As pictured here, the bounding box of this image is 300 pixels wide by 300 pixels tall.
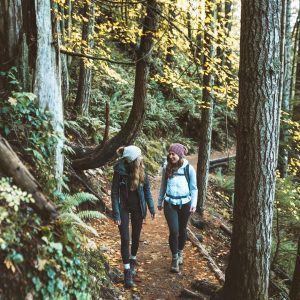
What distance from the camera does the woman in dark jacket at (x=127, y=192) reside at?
593 cm

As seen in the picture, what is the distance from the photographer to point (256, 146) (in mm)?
5062

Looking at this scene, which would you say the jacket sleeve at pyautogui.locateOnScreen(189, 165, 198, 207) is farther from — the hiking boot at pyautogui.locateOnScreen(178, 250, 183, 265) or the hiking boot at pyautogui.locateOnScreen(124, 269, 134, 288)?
the hiking boot at pyautogui.locateOnScreen(124, 269, 134, 288)

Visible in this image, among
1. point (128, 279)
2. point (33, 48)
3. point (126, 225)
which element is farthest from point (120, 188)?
point (33, 48)

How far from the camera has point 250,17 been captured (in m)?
4.98

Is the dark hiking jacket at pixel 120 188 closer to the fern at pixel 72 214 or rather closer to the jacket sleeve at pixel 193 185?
the fern at pixel 72 214

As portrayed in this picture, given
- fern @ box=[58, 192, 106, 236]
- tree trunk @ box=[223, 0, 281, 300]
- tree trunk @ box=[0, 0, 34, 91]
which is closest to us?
fern @ box=[58, 192, 106, 236]

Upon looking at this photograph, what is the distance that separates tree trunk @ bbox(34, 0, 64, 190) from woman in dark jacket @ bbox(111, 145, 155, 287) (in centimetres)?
97

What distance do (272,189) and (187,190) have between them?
175cm

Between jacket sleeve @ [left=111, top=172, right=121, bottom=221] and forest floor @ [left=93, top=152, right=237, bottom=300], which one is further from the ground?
jacket sleeve @ [left=111, top=172, right=121, bottom=221]

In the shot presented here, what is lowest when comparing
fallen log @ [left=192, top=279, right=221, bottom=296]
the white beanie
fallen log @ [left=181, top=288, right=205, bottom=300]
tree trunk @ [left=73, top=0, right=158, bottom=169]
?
fallen log @ [left=192, top=279, right=221, bottom=296]

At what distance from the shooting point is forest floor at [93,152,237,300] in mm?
6385

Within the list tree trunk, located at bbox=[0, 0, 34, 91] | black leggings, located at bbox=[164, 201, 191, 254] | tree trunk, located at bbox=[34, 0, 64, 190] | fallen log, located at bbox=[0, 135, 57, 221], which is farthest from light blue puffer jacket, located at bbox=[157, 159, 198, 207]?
fallen log, located at bbox=[0, 135, 57, 221]

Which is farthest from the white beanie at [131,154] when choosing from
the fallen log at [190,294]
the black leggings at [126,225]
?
the fallen log at [190,294]

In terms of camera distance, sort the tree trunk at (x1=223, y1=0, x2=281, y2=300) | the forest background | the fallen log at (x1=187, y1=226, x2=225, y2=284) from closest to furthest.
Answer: the forest background < the tree trunk at (x1=223, y1=0, x2=281, y2=300) < the fallen log at (x1=187, y1=226, x2=225, y2=284)
